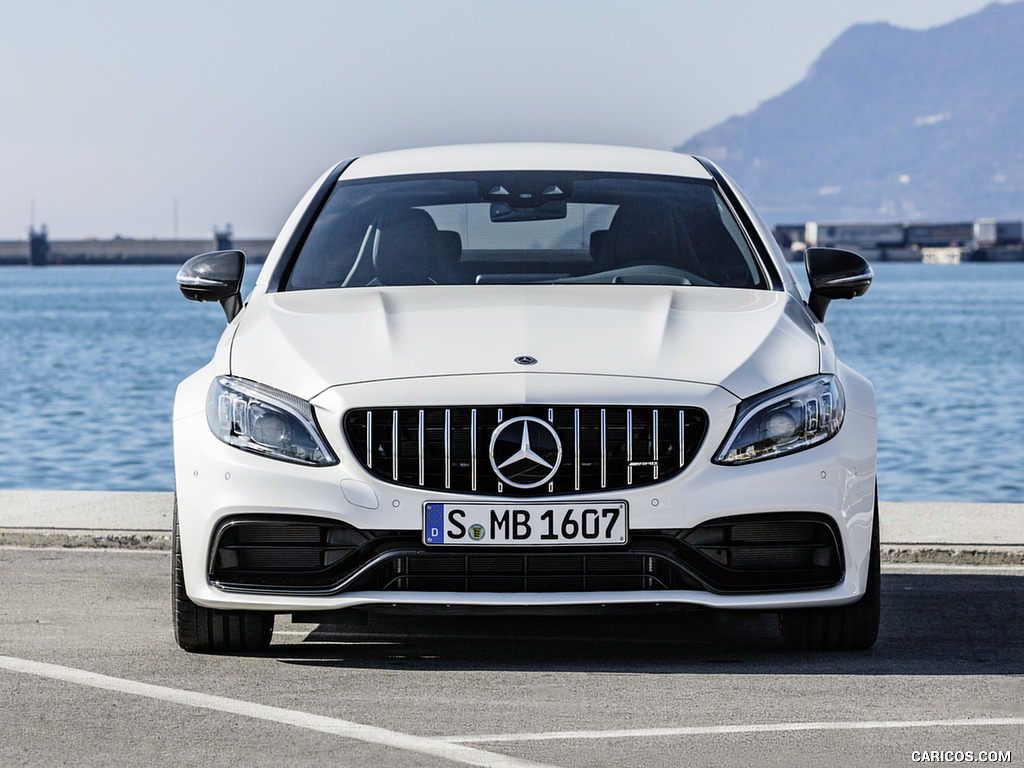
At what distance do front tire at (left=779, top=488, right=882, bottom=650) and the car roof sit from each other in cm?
181

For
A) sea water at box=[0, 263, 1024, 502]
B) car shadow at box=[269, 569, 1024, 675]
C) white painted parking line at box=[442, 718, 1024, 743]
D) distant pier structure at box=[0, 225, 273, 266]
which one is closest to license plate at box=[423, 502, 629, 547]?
car shadow at box=[269, 569, 1024, 675]

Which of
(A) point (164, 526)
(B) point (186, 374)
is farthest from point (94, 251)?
(A) point (164, 526)

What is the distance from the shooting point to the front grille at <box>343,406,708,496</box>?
13.4 ft

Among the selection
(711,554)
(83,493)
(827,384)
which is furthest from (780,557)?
(83,493)

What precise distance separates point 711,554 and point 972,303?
254 feet

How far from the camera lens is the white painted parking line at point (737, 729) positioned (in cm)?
362

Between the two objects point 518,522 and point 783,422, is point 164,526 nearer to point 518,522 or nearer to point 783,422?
point 518,522

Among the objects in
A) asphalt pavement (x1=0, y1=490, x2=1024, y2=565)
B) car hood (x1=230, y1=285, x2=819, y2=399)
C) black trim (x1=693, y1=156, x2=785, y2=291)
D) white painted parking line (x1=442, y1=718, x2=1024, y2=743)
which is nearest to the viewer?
white painted parking line (x1=442, y1=718, x2=1024, y2=743)

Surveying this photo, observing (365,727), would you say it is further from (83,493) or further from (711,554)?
(83,493)

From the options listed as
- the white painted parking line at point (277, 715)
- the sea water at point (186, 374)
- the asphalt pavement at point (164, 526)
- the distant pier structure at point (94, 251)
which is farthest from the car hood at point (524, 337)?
the distant pier structure at point (94, 251)

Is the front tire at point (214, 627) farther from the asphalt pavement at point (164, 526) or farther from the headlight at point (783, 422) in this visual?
the asphalt pavement at point (164, 526)

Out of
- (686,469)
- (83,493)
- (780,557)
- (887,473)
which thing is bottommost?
(887,473)

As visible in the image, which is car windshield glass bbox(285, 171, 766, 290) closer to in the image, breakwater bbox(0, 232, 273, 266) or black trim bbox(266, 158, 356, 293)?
black trim bbox(266, 158, 356, 293)

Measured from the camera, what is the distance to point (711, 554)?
13.6ft
